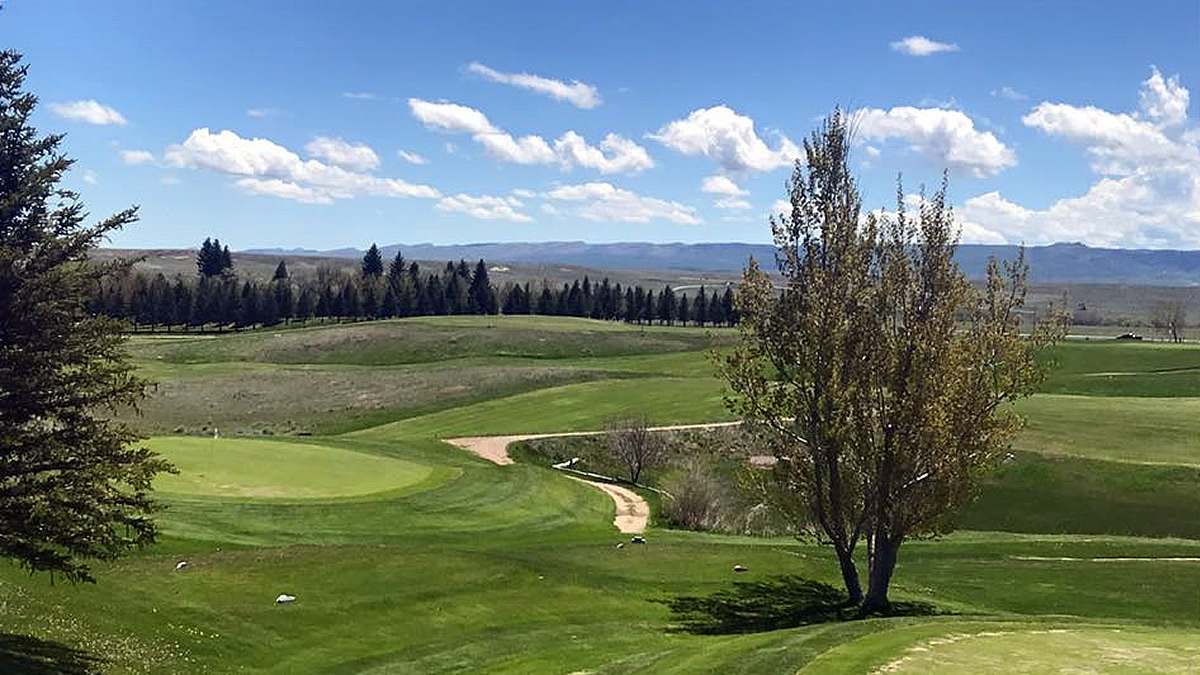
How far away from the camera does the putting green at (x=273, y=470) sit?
3306 cm

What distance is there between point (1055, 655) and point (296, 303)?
15624 centimetres

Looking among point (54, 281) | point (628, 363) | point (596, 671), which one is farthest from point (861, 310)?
point (628, 363)

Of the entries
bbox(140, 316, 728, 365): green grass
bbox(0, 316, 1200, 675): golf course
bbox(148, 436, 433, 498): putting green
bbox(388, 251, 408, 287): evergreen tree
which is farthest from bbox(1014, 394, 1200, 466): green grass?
bbox(388, 251, 408, 287): evergreen tree

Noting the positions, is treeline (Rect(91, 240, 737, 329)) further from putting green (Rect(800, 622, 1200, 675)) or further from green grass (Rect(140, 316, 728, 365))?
putting green (Rect(800, 622, 1200, 675))

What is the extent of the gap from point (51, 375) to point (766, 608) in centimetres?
1820

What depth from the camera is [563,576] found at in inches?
1045

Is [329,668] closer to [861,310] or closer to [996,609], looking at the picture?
[861,310]

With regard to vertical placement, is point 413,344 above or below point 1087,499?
above

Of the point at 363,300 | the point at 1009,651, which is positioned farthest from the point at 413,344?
the point at 1009,651

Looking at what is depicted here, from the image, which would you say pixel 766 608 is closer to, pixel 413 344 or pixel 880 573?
pixel 880 573

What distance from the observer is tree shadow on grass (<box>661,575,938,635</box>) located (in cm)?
2400

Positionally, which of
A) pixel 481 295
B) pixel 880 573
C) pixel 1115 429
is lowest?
pixel 1115 429

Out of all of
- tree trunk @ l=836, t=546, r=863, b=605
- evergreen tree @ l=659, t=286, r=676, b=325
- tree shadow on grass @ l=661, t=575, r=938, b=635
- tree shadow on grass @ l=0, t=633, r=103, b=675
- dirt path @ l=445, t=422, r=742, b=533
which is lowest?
dirt path @ l=445, t=422, r=742, b=533

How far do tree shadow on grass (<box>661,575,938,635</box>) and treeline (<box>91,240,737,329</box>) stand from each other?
349ft
